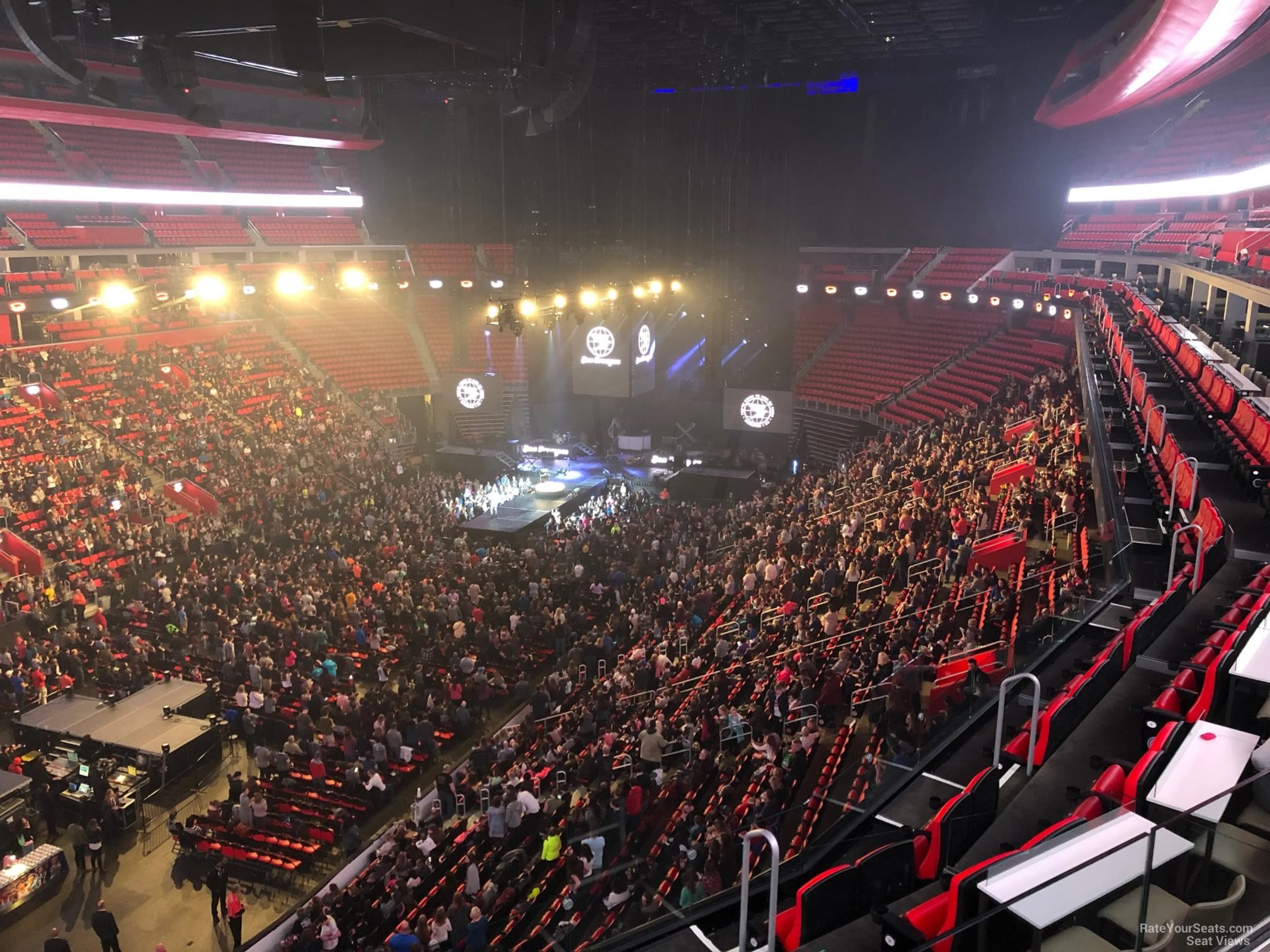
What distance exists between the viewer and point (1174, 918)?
317 centimetres

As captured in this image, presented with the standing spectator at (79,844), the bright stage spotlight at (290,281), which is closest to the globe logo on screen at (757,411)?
the bright stage spotlight at (290,281)

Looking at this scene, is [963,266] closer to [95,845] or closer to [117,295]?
[117,295]

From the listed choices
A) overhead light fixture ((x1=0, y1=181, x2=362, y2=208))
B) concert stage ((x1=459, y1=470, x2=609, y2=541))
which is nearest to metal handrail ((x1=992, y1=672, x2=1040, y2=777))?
concert stage ((x1=459, y1=470, x2=609, y2=541))

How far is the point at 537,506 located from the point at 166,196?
15476 millimetres

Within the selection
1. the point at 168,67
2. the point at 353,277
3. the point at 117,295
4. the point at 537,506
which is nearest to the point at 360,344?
the point at 353,277

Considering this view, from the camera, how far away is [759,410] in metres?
26.9

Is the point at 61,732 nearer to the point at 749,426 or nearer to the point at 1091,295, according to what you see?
the point at 749,426

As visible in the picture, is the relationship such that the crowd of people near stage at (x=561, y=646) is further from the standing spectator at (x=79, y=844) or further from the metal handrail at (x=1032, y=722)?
the standing spectator at (x=79, y=844)

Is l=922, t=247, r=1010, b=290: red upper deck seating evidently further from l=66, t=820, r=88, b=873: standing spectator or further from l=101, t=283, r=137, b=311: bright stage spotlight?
l=66, t=820, r=88, b=873: standing spectator

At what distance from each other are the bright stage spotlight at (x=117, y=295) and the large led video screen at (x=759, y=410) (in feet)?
53.6

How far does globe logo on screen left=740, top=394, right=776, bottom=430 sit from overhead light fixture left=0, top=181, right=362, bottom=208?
52.4 feet

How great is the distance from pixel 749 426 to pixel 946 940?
23559 mm

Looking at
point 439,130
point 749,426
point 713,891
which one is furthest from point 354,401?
point 713,891

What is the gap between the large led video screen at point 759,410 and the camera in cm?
2662
